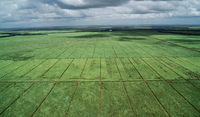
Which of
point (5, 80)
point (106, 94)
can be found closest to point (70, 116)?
point (106, 94)

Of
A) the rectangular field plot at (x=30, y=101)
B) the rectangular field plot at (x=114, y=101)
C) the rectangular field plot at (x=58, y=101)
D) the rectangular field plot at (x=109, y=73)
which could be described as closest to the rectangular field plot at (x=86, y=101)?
the rectangular field plot at (x=58, y=101)

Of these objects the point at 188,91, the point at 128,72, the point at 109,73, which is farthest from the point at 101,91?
the point at 188,91

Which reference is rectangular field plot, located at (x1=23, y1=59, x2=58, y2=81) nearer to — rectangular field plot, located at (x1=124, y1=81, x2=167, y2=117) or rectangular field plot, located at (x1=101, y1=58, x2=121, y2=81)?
rectangular field plot, located at (x1=101, y1=58, x2=121, y2=81)

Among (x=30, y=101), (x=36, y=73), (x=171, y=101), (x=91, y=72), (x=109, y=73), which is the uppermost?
(x=36, y=73)

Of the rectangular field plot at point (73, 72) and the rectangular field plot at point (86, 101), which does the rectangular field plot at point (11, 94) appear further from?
the rectangular field plot at point (86, 101)

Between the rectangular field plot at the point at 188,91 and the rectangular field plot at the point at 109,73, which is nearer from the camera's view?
the rectangular field plot at the point at 188,91

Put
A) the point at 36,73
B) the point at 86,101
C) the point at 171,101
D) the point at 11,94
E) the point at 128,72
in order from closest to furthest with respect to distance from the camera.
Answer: the point at 171,101 < the point at 86,101 < the point at 11,94 < the point at 128,72 < the point at 36,73

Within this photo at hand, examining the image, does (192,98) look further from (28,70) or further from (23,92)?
(28,70)

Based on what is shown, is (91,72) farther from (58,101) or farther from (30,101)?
(30,101)

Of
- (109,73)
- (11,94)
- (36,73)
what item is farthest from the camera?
(36,73)

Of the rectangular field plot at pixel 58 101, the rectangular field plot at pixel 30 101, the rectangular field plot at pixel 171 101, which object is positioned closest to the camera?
the rectangular field plot at pixel 171 101

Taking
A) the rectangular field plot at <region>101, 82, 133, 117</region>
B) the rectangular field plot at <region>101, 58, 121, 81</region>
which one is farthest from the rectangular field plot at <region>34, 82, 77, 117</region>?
the rectangular field plot at <region>101, 58, 121, 81</region>
